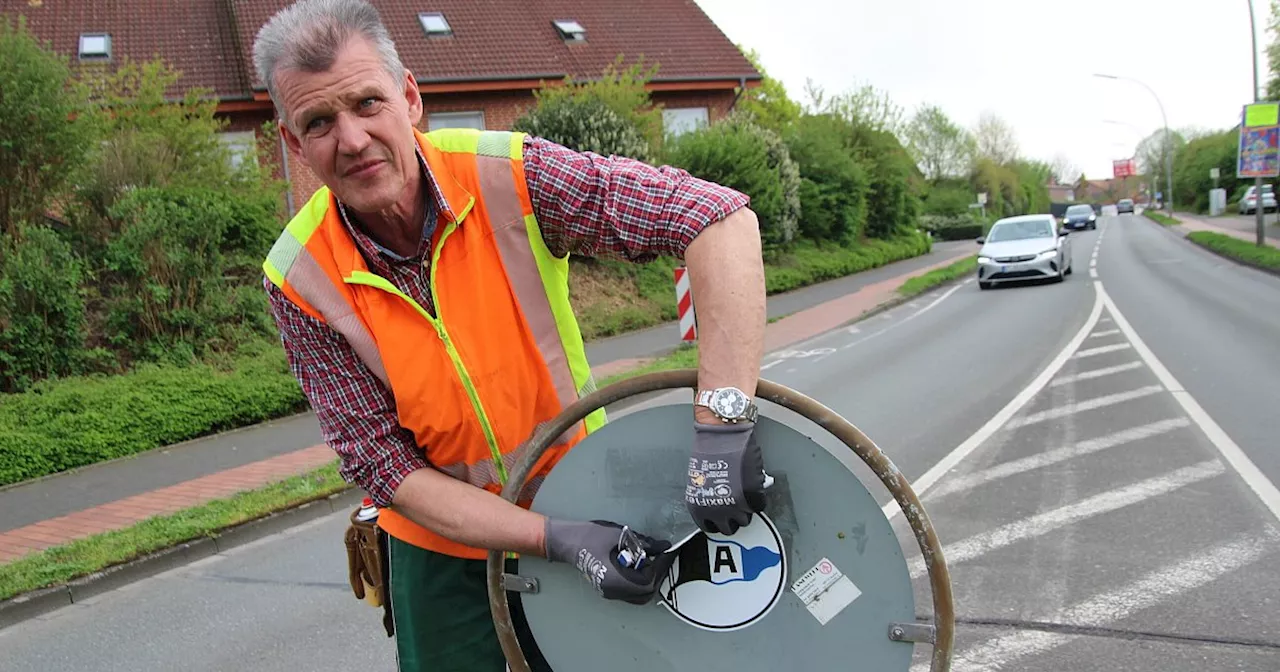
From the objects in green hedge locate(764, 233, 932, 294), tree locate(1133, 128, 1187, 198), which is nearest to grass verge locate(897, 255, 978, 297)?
green hedge locate(764, 233, 932, 294)

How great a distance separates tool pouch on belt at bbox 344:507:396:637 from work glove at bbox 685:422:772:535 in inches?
34.1

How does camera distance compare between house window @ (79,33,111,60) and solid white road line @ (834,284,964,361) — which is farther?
house window @ (79,33,111,60)

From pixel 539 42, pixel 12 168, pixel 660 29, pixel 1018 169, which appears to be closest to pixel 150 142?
pixel 12 168

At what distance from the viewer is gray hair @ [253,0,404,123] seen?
1.72 metres

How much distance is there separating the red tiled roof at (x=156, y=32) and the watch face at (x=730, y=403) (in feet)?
77.9

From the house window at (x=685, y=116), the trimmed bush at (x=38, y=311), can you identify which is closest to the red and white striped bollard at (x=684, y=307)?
the trimmed bush at (x=38, y=311)

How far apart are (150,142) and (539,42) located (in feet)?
49.4

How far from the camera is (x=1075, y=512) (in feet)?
17.8

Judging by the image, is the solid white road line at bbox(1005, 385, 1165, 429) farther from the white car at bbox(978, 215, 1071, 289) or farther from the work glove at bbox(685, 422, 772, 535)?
the white car at bbox(978, 215, 1071, 289)

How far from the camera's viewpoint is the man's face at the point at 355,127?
1741mm

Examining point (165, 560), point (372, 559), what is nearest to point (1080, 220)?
point (165, 560)

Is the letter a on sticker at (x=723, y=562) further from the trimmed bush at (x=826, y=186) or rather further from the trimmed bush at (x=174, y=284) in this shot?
the trimmed bush at (x=826, y=186)

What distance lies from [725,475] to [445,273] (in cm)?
63

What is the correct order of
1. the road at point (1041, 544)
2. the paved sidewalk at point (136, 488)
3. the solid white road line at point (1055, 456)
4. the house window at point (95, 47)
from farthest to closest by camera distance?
the house window at point (95, 47)
the paved sidewalk at point (136, 488)
the solid white road line at point (1055, 456)
the road at point (1041, 544)
